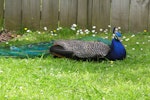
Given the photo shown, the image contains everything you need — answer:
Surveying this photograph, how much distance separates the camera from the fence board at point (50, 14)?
7.50 metres

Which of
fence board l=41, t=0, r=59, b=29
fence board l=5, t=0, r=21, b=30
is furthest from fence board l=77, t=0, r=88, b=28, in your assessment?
fence board l=5, t=0, r=21, b=30

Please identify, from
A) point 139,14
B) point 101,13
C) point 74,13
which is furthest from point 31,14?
point 139,14

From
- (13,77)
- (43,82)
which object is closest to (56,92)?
(43,82)

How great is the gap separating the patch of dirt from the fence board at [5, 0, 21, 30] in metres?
0.20

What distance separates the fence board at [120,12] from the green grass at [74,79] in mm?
1577

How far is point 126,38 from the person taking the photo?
710cm

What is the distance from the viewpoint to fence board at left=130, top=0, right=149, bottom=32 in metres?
7.48

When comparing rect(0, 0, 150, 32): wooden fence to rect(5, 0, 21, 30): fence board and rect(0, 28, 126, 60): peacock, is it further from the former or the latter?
rect(0, 28, 126, 60): peacock

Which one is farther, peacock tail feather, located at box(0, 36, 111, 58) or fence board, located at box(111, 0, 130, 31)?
fence board, located at box(111, 0, 130, 31)

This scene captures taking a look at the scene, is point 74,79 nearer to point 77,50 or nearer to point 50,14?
Result: point 77,50

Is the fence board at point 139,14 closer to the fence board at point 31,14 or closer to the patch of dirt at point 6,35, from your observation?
the fence board at point 31,14

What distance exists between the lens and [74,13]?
297 inches

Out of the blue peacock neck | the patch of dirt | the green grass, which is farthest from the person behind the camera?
the patch of dirt

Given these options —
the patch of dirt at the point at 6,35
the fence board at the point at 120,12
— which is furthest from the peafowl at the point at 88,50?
the fence board at the point at 120,12
